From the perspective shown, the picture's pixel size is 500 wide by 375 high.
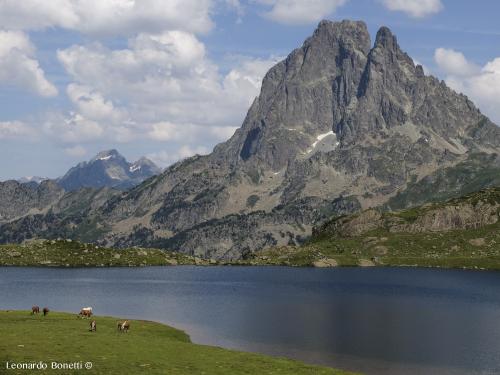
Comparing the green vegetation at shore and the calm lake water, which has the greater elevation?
the green vegetation at shore

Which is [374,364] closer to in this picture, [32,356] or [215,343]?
[215,343]

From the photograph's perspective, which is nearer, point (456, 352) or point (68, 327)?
point (68, 327)

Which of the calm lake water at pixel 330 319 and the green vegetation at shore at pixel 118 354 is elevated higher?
the green vegetation at shore at pixel 118 354

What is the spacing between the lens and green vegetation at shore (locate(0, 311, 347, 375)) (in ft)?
186

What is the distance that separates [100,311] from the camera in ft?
445

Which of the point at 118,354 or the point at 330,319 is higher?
the point at 118,354

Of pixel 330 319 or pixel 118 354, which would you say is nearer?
pixel 118 354

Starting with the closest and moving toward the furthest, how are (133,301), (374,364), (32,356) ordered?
1. (32,356)
2. (374,364)
3. (133,301)

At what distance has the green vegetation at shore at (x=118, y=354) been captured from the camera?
56.7 metres

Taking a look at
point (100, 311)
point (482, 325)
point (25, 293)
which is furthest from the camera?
point (25, 293)

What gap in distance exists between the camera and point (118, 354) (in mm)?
63375

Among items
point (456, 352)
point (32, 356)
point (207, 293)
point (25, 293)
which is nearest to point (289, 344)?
point (456, 352)

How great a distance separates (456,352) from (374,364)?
17067 mm

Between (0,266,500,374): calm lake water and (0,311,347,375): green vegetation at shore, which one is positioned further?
(0,266,500,374): calm lake water
